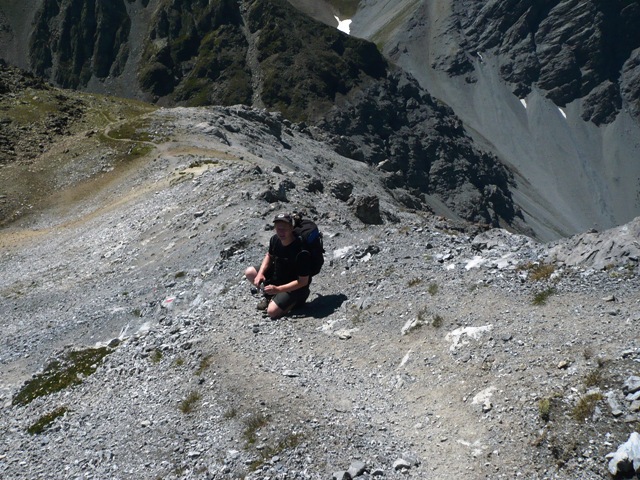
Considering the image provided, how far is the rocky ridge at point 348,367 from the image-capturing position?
11.3 m

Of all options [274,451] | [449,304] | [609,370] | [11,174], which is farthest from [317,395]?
[11,174]

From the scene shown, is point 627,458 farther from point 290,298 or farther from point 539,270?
point 290,298

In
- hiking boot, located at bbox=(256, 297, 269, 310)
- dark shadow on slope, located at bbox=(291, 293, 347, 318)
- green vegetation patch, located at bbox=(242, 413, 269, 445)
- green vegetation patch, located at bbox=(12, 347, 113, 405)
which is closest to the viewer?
green vegetation patch, located at bbox=(242, 413, 269, 445)

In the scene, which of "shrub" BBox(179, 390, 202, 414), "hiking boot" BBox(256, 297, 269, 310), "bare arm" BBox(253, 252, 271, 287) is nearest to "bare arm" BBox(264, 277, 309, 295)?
"bare arm" BBox(253, 252, 271, 287)

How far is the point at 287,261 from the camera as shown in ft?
59.4

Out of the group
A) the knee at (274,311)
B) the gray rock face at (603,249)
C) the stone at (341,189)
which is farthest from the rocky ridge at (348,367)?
the stone at (341,189)

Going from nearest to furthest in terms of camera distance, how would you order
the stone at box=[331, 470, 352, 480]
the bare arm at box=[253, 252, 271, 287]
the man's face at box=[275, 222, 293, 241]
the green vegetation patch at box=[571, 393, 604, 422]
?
the green vegetation patch at box=[571, 393, 604, 422] < the stone at box=[331, 470, 352, 480] < the man's face at box=[275, 222, 293, 241] < the bare arm at box=[253, 252, 271, 287]

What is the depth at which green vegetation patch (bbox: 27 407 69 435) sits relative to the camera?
17.9 meters

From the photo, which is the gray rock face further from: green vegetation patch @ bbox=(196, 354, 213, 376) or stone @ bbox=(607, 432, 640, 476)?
green vegetation patch @ bbox=(196, 354, 213, 376)

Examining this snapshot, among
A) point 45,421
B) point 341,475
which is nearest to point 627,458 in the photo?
point 341,475

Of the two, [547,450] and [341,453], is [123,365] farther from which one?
[547,450]

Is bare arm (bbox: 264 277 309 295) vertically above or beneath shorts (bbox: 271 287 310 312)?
above

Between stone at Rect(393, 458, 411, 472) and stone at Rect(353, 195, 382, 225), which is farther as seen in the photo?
stone at Rect(353, 195, 382, 225)

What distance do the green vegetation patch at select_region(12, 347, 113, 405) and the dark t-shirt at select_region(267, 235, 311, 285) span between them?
690 cm
